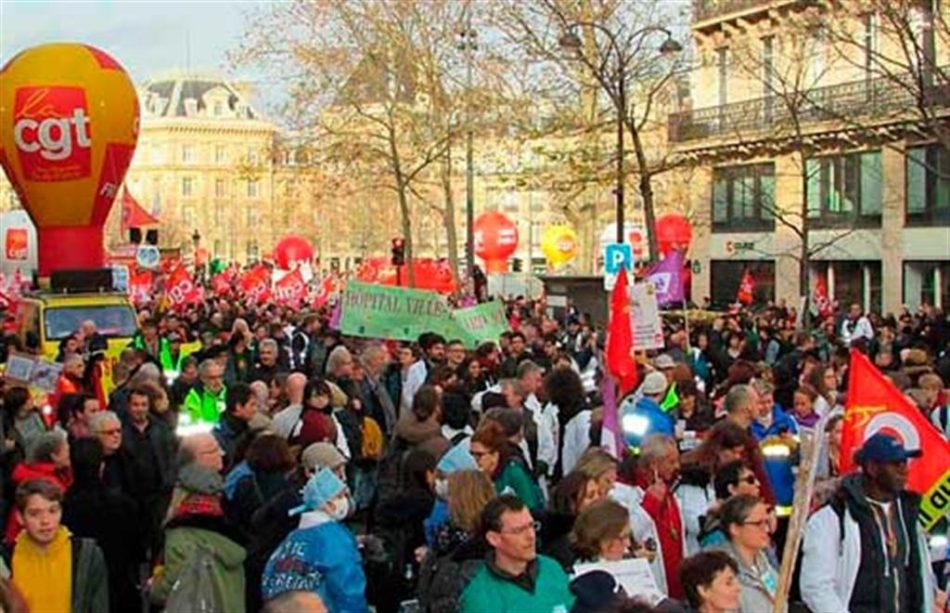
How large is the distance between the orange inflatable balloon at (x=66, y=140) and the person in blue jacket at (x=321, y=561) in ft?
93.9

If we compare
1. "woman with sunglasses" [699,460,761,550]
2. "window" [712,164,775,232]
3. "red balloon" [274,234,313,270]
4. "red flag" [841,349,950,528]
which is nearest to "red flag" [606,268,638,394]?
"red flag" [841,349,950,528]

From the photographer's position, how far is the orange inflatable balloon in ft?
115

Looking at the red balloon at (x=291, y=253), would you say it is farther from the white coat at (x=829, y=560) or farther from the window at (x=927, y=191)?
the white coat at (x=829, y=560)

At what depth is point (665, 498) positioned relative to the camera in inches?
334

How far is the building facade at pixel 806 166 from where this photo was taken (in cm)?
3925

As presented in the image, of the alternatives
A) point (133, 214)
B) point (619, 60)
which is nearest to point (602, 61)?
point (619, 60)

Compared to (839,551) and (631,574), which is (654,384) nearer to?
(839,551)

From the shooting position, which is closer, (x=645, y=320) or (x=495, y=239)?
(x=645, y=320)

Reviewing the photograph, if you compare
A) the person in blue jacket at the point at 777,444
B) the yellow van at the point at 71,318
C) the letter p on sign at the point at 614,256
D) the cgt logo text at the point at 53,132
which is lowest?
the person in blue jacket at the point at 777,444

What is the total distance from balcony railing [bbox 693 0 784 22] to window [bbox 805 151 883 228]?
5.08 m

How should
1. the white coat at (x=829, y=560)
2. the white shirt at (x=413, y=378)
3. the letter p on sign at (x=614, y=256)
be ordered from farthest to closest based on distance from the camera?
the letter p on sign at (x=614, y=256) → the white shirt at (x=413, y=378) → the white coat at (x=829, y=560)

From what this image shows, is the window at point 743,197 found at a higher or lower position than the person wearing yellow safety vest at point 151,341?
higher

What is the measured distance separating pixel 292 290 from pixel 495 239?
8838mm

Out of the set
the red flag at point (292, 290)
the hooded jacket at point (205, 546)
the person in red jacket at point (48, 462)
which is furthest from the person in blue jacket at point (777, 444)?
the red flag at point (292, 290)
